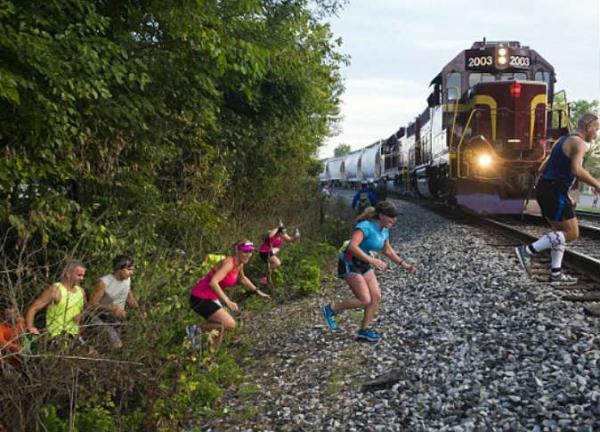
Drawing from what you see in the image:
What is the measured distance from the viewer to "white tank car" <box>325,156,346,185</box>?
55106 millimetres

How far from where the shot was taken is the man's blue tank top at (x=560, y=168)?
22.0 feet

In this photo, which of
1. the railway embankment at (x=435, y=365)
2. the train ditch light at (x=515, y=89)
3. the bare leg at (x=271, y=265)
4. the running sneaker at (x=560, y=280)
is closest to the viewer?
the railway embankment at (x=435, y=365)

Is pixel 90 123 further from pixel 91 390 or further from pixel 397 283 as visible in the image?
pixel 397 283

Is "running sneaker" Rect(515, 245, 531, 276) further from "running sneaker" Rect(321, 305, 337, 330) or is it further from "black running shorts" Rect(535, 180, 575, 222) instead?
"running sneaker" Rect(321, 305, 337, 330)

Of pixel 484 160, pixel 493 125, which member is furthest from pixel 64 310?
pixel 493 125

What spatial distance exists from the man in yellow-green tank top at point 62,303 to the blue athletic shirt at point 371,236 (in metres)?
2.57

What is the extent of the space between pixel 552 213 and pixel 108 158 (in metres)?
5.28

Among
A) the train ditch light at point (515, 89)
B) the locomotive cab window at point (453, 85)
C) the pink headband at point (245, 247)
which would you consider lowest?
the pink headband at point (245, 247)

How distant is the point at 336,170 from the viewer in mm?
58500

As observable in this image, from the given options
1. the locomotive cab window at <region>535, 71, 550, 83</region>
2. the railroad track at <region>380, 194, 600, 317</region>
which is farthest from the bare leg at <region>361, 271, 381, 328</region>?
the locomotive cab window at <region>535, 71, 550, 83</region>

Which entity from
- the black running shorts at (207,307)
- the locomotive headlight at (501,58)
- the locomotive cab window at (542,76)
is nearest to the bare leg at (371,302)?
the black running shorts at (207,307)

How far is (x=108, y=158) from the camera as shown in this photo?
7.23m

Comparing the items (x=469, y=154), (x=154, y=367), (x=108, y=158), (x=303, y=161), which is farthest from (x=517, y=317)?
(x=303, y=161)

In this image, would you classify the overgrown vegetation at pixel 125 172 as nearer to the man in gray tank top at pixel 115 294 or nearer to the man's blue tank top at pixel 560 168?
the man in gray tank top at pixel 115 294
